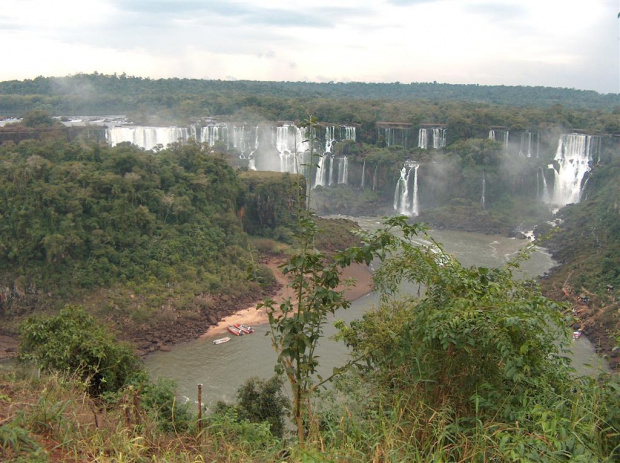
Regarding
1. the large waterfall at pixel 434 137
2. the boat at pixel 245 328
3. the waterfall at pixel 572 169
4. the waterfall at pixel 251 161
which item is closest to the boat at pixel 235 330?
the boat at pixel 245 328

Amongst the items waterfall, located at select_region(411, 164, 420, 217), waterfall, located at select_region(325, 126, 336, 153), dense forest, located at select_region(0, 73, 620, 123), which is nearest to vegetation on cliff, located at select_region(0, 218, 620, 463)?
dense forest, located at select_region(0, 73, 620, 123)

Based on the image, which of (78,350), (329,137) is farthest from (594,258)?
(329,137)

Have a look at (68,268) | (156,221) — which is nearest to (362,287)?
(156,221)

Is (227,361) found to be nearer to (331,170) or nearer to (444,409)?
(444,409)

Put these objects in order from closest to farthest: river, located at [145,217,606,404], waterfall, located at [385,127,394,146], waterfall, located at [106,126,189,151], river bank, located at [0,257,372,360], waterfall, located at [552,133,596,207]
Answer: river, located at [145,217,606,404] → river bank, located at [0,257,372,360] → waterfall, located at [106,126,189,151] → waterfall, located at [552,133,596,207] → waterfall, located at [385,127,394,146]

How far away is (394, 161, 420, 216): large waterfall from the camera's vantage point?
1503 inches

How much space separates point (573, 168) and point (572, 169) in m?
0.09

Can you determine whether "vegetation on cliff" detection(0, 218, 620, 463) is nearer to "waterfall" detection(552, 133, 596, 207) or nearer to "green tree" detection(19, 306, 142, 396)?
"green tree" detection(19, 306, 142, 396)

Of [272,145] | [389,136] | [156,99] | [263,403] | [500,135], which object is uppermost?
[156,99]

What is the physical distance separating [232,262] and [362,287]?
5.18 metres

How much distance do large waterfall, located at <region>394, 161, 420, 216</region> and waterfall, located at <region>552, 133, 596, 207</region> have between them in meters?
9.03

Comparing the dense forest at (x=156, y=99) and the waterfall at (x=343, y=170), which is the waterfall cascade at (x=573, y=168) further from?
the dense forest at (x=156, y=99)

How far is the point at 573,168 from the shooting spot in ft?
125

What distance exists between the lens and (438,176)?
3819 centimetres
